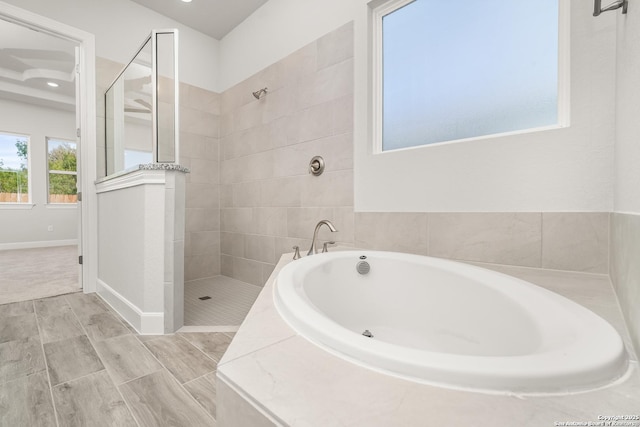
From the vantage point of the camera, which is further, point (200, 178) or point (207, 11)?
point (200, 178)

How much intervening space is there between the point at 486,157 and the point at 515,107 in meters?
0.30

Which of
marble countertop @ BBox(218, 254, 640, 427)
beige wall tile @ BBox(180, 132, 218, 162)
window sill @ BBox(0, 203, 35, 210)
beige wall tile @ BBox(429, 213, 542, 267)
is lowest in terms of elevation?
marble countertop @ BBox(218, 254, 640, 427)

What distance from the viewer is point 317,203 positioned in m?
2.15

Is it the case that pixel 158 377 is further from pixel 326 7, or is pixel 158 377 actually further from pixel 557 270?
pixel 326 7

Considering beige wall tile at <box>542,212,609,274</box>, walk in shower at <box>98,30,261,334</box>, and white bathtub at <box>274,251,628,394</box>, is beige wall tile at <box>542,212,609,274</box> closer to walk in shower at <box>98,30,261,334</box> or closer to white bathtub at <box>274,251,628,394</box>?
white bathtub at <box>274,251,628,394</box>

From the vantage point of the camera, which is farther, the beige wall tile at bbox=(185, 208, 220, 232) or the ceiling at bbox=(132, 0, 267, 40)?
the beige wall tile at bbox=(185, 208, 220, 232)

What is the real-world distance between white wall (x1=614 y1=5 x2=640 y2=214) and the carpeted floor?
11.7 feet

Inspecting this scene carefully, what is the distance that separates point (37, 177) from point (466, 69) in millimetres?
7088

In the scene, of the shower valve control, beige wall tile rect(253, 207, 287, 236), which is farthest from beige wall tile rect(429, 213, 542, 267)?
beige wall tile rect(253, 207, 287, 236)

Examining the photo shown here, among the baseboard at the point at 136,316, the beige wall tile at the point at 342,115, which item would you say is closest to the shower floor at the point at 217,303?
the baseboard at the point at 136,316

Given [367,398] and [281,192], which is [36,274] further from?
[367,398]

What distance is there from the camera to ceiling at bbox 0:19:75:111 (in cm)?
322

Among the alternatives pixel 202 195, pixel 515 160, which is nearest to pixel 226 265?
pixel 202 195

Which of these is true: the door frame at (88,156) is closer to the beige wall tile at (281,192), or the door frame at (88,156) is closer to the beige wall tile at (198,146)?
the beige wall tile at (198,146)
